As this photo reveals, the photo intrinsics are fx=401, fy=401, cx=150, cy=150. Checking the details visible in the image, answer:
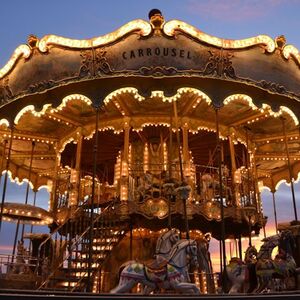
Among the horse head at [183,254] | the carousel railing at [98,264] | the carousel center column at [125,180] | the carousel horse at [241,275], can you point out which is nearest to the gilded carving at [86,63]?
the carousel center column at [125,180]

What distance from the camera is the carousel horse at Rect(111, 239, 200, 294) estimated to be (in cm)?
792

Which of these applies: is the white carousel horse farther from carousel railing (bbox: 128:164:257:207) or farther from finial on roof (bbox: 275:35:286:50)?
finial on roof (bbox: 275:35:286:50)

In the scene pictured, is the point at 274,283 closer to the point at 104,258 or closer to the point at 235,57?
the point at 104,258

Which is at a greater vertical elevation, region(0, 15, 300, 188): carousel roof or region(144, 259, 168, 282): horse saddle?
region(0, 15, 300, 188): carousel roof

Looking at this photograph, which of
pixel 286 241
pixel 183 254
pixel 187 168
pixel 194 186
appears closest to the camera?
pixel 183 254

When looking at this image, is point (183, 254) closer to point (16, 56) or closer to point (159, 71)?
point (159, 71)

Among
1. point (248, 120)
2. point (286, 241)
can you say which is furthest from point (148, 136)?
point (286, 241)

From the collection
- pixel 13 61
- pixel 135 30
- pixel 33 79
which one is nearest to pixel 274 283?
pixel 135 30

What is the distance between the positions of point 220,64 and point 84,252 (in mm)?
6670

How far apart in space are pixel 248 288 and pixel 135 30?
747cm

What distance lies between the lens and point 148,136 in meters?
16.0

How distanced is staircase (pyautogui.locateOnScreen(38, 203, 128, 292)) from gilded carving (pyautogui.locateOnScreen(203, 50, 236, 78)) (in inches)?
207

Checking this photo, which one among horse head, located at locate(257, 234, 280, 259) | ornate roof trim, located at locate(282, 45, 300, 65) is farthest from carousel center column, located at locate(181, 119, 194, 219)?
ornate roof trim, located at locate(282, 45, 300, 65)

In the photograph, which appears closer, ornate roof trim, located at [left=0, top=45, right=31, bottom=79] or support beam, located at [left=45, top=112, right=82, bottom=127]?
ornate roof trim, located at [left=0, top=45, right=31, bottom=79]
